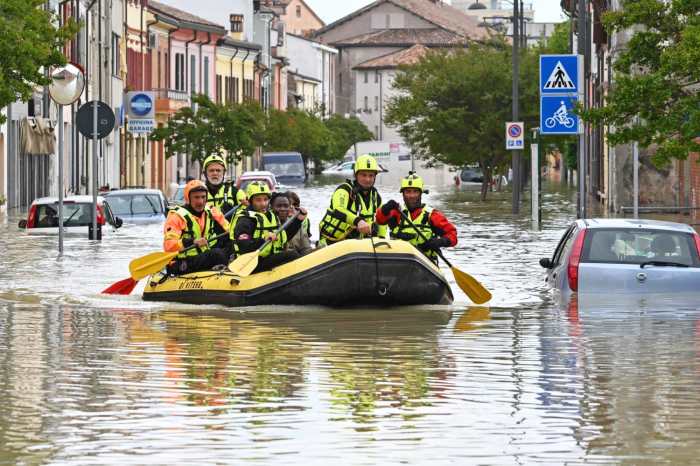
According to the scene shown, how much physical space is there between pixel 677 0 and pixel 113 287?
894 cm

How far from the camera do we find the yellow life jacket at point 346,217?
1939cm

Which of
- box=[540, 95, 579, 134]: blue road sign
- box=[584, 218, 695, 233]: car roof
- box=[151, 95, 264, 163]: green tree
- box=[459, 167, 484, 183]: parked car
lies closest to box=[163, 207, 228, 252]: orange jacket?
box=[584, 218, 695, 233]: car roof

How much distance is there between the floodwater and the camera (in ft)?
32.8

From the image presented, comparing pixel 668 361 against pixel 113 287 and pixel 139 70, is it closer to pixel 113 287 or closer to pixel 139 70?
pixel 113 287

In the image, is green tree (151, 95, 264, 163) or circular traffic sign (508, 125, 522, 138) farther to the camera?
green tree (151, 95, 264, 163)

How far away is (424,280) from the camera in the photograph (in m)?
19.3

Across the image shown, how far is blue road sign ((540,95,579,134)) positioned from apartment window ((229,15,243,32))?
288 ft

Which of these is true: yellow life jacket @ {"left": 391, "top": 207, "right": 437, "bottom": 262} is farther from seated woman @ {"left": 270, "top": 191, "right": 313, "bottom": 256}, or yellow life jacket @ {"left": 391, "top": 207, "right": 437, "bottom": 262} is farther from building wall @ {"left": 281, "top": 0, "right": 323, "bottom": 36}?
building wall @ {"left": 281, "top": 0, "right": 323, "bottom": 36}

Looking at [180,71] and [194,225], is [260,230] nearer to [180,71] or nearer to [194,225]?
[194,225]

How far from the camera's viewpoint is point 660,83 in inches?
1008

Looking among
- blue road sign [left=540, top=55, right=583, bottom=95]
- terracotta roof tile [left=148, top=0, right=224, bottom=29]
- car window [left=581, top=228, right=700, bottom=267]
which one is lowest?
car window [left=581, top=228, right=700, bottom=267]

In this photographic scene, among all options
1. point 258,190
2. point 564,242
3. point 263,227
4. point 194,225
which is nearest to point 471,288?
point 564,242

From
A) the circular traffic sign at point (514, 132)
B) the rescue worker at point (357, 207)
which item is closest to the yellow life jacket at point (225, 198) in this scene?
the rescue worker at point (357, 207)

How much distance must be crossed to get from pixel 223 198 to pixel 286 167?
74.1 m
